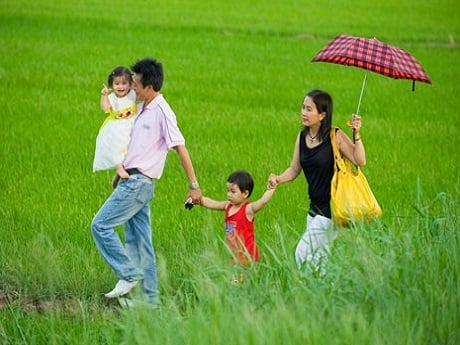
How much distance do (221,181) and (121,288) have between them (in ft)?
11.7

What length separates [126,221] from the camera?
7602 mm

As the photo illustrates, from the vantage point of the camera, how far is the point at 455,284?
6586 mm

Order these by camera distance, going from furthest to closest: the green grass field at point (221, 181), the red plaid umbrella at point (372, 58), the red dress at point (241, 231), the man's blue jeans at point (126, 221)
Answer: the red plaid umbrella at point (372, 58) → the red dress at point (241, 231) → the man's blue jeans at point (126, 221) → the green grass field at point (221, 181)

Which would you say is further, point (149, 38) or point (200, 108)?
point (149, 38)

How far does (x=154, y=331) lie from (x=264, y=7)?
24879 millimetres

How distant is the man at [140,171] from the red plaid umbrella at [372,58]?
1.09m

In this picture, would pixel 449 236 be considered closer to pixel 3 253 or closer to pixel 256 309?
pixel 256 309

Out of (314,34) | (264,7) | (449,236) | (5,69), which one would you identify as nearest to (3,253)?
(449,236)

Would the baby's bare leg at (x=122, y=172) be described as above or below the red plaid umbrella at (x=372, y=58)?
below

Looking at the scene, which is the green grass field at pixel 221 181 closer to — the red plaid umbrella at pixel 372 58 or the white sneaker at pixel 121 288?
the white sneaker at pixel 121 288

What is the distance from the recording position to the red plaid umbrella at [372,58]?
A: 7.77 meters

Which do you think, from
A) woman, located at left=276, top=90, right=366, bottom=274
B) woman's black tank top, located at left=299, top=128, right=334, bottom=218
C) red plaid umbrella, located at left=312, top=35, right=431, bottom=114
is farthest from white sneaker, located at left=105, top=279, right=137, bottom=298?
red plaid umbrella, located at left=312, top=35, right=431, bottom=114

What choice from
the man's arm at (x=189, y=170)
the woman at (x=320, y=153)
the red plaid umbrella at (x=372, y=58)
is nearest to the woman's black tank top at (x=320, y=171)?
the woman at (x=320, y=153)

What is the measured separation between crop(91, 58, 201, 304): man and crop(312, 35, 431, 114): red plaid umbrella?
3.57ft
